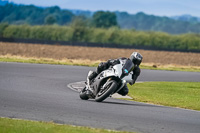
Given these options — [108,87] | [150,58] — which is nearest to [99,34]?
[150,58]

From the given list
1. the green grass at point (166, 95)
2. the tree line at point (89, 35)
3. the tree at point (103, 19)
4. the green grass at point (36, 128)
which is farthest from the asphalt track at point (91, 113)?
the tree at point (103, 19)

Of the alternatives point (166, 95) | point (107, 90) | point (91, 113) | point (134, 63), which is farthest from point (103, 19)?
point (91, 113)

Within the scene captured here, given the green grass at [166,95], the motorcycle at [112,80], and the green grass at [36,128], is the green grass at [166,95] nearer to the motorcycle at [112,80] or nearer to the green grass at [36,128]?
the motorcycle at [112,80]

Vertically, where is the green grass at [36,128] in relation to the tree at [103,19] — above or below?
above

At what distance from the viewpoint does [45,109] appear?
1092 centimetres

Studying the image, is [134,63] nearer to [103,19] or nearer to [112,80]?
[112,80]

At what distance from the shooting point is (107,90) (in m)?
12.2

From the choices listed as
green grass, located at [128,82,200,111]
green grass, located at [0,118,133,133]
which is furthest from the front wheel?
green grass, located at [0,118,133,133]

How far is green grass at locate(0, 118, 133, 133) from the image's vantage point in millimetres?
8234

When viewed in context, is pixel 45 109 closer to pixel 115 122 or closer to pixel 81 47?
pixel 115 122

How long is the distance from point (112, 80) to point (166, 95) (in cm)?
464

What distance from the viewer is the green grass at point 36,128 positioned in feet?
27.0

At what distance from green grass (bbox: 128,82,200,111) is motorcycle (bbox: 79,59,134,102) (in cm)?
216

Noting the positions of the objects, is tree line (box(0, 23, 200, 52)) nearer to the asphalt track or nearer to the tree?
the asphalt track
